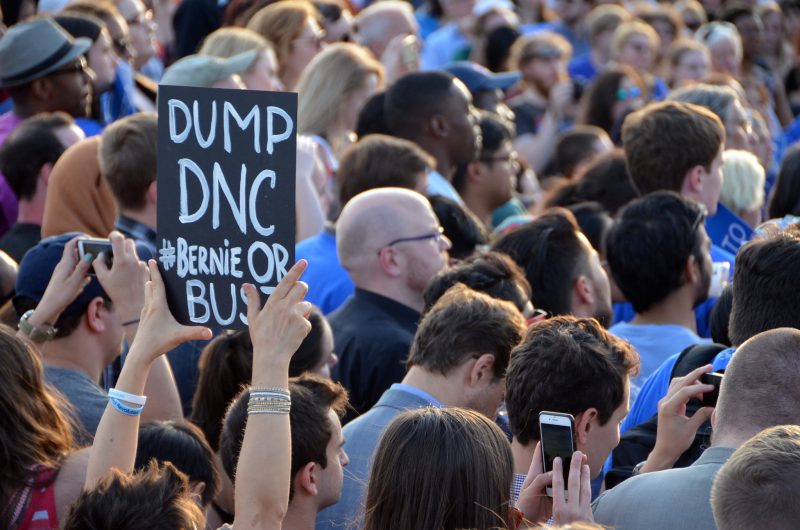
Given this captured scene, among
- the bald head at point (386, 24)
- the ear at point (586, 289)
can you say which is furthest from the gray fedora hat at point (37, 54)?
the bald head at point (386, 24)

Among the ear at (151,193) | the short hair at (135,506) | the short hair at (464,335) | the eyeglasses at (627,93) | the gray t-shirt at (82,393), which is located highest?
the short hair at (135,506)

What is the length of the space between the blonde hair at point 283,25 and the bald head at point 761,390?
608 centimetres

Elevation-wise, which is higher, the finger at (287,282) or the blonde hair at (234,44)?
the finger at (287,282)

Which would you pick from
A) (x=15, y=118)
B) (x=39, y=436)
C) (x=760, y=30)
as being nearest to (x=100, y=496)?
(x=39, y=436)

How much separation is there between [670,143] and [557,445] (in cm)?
331

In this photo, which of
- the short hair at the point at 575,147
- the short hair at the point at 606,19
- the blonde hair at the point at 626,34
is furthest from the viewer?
the short hair at the point at 606,19

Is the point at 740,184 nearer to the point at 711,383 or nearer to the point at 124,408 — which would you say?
the point at 711,383

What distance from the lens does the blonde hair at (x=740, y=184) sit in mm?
6578

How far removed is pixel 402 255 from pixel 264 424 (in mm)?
2208

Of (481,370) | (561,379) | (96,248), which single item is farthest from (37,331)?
(561,379)

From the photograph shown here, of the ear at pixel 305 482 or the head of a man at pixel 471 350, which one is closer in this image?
the ear at pixel 305 482

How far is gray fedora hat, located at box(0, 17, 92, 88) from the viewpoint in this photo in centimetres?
682

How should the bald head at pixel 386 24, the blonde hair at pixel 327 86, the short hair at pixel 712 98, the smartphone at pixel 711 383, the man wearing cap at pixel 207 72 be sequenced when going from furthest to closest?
1. the bald head at pixel 386 24
2. the blonde hair at pixel 327 86
3. the short hair at pixel 712 98
4. the man wearing cap at pixel 207 72
5. the smartphone at pixel 711 383

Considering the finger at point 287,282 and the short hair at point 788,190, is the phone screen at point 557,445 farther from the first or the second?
the short hair at point 788,190
